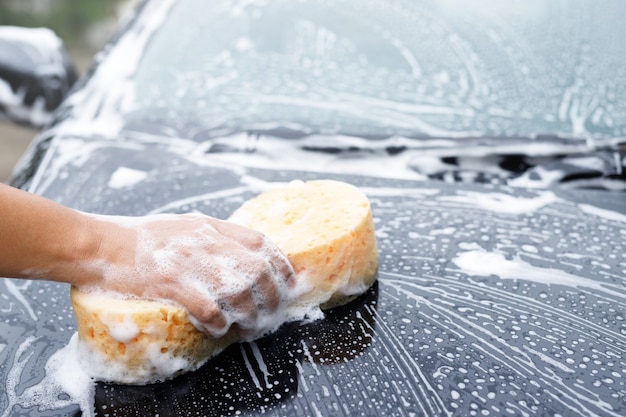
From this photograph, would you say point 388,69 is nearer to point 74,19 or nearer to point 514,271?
point 514,271

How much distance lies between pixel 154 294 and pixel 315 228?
0.33m

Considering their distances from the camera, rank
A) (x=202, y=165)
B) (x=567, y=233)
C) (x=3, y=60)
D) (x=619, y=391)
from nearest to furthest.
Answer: (x=619, y=391) → (x=567, y=233) → (x=202, y=165) → (x=3, y=60)

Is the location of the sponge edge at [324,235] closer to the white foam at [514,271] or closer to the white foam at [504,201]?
the white foam at [514,271]

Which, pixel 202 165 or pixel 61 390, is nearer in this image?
pixel 61 390

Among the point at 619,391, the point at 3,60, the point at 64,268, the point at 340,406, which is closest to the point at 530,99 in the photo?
the point at 619,391

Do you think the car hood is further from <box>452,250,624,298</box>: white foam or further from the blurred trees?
the blurred trees

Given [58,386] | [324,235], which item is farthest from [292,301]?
[58,386]

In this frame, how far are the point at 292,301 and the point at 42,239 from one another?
429 millimetres

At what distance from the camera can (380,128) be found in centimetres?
180

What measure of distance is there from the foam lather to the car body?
4 cm

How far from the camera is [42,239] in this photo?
1034 millimetres

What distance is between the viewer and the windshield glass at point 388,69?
1.83m

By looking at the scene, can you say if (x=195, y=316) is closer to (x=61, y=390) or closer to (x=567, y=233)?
(x=61, y=390)

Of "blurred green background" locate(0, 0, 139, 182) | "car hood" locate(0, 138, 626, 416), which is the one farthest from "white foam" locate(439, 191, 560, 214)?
"blurred green background" locate(0, 0, 139, 182)
